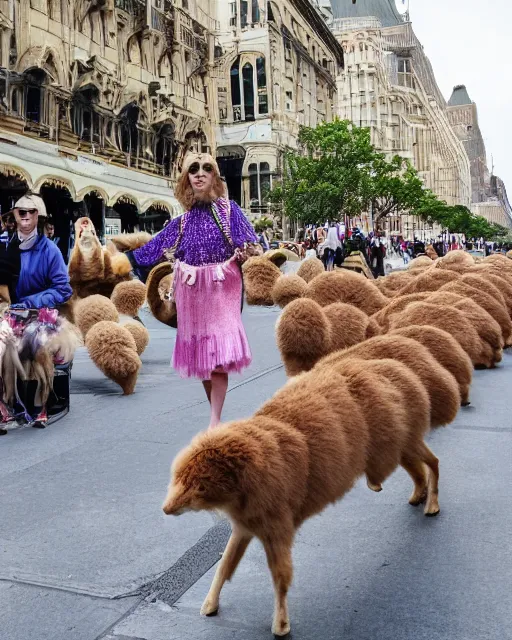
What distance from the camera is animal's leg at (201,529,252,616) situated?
7.57 ft

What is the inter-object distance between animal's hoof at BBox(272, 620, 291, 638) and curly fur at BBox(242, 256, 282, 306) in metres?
5.83

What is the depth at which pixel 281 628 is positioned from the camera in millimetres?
2217

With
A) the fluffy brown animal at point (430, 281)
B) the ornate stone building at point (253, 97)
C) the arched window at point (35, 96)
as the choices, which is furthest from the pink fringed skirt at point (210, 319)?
the ornate stone building at point (253, 97)

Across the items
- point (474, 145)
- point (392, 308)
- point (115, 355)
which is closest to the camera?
point (392, 308)

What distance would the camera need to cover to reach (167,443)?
4570 millimetres

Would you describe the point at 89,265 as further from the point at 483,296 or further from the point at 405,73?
the point at 405,73

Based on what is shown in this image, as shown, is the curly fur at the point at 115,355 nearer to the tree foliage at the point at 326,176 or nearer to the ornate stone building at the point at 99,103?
the ornate stone building at the point at 99,103

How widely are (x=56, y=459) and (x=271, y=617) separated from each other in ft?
7.35

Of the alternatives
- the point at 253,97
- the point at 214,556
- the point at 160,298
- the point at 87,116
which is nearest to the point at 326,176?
the point at 253,97

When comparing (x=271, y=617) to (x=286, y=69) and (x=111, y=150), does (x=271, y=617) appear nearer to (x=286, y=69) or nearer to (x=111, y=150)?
(x=111, y=150)

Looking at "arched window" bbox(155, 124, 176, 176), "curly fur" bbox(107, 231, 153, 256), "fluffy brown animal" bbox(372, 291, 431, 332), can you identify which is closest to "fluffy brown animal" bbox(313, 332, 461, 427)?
"fluffy brown animal" bbox(372, 291, 431, 332)

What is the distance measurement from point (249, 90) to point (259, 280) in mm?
31214

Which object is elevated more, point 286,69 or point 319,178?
point 286,69

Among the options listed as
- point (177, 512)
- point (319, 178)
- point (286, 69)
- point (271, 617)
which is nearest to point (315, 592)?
point (271, 617)
